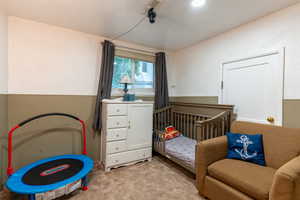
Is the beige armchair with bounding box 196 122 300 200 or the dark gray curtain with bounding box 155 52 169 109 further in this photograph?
the dark gray curtain with bounding box 155 52 169 109

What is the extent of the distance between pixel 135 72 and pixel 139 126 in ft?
4.11

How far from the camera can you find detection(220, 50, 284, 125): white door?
1.84 m

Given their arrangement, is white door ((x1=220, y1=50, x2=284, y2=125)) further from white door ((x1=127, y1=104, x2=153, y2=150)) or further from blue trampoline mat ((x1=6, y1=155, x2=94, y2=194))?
blue trampoline mat ((x1=6, y1=155, x2=94, y2=194))

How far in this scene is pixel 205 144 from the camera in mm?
1710

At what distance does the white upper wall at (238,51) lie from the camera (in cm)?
171

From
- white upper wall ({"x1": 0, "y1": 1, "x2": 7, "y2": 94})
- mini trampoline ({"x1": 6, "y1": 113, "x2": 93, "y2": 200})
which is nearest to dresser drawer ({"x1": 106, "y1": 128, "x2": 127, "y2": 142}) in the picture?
mini trampoline ({"x1": 6, "y1": 113, "x2": 93, "y2": 200})

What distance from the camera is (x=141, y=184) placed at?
1.97 m

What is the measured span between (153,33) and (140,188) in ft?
8.20

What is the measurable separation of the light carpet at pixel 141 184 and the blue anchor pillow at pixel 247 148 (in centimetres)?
72

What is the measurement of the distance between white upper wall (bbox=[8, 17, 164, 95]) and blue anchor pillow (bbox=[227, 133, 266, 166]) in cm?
241

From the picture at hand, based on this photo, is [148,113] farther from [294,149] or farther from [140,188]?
[294,149]

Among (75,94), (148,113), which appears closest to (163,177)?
(148,113)

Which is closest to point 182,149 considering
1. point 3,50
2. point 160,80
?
point 160,80

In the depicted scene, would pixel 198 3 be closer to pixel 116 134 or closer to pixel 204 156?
pixel 204 156
